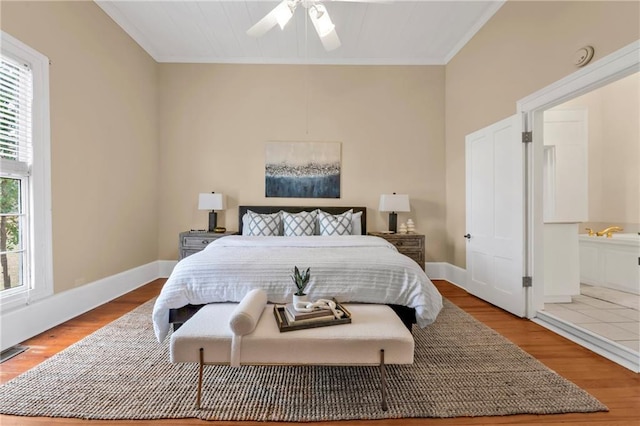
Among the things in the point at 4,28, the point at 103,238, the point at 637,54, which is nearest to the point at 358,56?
the point at 637,54

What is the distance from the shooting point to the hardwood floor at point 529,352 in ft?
4.98

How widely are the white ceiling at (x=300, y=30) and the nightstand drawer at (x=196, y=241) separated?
2.65 metres

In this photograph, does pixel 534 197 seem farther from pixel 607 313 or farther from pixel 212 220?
pixel 212 220

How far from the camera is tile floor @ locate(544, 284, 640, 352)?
2.47m

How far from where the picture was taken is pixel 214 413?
1.56m

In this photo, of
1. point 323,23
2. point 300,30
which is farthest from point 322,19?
point 300,30

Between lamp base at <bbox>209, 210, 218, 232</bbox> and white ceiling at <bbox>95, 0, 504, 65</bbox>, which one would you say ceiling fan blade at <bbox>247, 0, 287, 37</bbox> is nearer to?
white ceiling at <bbox>95, 0, 504, 65</bbox>

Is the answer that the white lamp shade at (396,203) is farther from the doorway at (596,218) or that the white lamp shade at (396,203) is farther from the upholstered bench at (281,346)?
the upholstered bench at (281,346)

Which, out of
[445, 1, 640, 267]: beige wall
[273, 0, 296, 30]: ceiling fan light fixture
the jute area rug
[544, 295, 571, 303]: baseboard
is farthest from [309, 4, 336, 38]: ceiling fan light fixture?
[544, 295, 571, 303]: baseboard

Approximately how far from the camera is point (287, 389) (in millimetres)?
1768

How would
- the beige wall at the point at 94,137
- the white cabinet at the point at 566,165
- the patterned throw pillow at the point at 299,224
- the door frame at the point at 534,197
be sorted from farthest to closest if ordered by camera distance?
the patterned throw pillow at the point at 299,224 → the white cabinet at the point at 566,165 → the door frame at the point at 534,197 → the beige wall at the point at 94,137

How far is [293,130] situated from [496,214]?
9.73 ft

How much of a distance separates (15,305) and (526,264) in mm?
4441

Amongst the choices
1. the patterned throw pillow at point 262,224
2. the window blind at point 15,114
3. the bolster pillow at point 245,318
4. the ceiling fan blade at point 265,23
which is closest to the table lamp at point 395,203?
the patterned throw pillow at point 262,224
